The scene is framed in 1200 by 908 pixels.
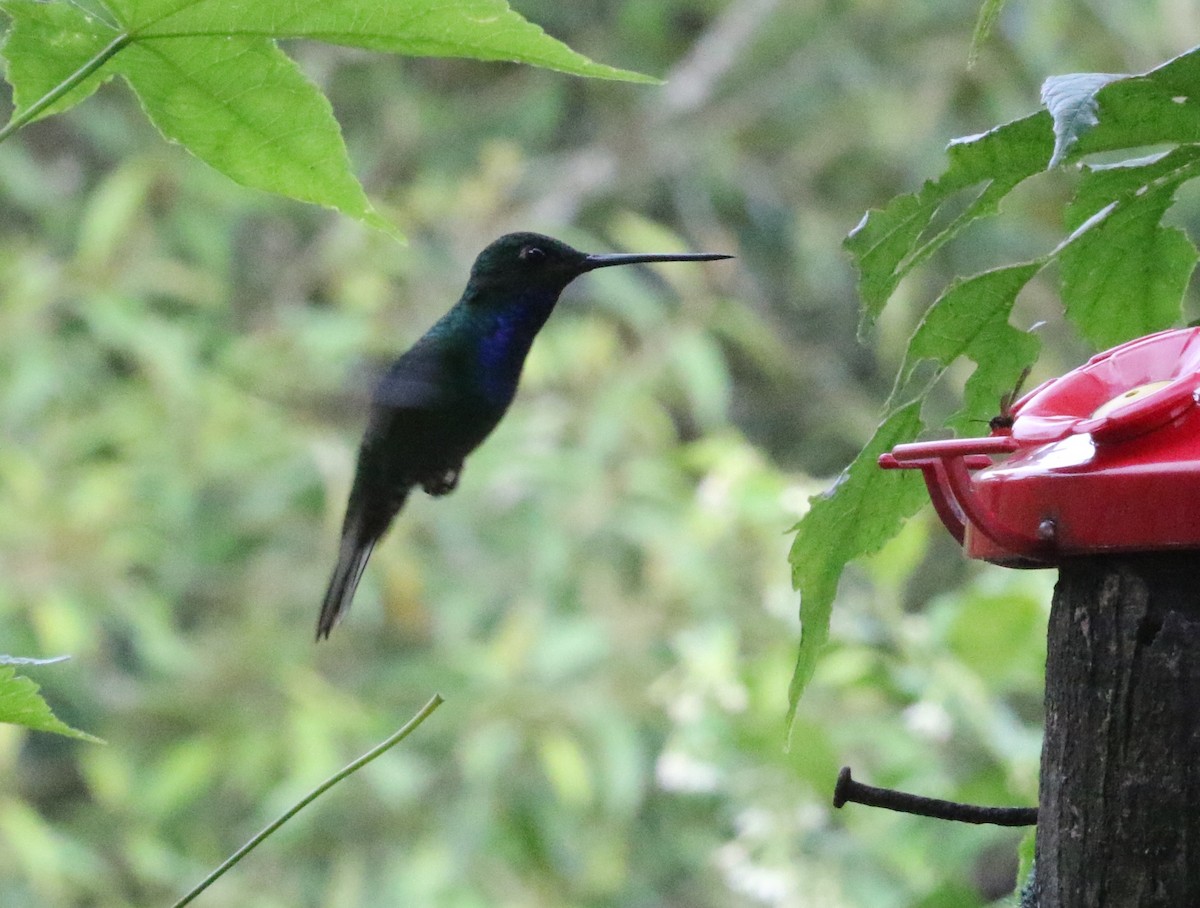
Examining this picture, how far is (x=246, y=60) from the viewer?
647mm

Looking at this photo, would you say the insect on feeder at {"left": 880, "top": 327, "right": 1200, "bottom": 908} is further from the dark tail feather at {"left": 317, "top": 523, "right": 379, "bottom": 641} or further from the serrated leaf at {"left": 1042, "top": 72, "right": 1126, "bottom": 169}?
the dark tail feather at {"left": 317, "top": 523, "right": 379, "bottom": 641}

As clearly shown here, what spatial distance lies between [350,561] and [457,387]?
0.20 metres

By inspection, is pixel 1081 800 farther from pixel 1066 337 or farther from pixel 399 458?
pixel 1066 337

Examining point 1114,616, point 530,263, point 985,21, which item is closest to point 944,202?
point 985,21

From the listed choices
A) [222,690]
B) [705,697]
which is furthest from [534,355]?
[705,697]

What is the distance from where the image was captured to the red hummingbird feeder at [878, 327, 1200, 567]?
581mm

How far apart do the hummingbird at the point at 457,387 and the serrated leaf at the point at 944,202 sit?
674 mm

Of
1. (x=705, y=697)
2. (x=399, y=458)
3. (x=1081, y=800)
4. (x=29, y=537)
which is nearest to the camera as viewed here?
(x=1081, y=800)

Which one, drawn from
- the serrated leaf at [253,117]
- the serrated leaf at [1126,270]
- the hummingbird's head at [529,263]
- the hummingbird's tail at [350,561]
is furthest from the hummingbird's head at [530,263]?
the serrated leaf at [253,117]

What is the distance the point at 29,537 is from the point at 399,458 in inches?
91.5

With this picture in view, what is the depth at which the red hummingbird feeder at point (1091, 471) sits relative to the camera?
581mm

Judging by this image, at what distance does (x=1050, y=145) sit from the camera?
2.19 ft

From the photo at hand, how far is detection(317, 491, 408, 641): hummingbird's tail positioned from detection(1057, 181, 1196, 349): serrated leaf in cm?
66

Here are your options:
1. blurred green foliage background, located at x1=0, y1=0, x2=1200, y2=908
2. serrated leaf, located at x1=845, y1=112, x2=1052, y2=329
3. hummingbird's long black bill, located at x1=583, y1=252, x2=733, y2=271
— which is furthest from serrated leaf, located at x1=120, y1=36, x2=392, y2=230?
blurred green foliage background, located at x1=0, y1=0, x2=1200, y2=908
